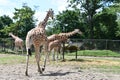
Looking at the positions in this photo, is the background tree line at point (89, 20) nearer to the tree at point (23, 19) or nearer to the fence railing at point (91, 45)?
the tree at point (23, 19)

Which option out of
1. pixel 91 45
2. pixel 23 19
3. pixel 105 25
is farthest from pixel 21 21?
pixel 105 25

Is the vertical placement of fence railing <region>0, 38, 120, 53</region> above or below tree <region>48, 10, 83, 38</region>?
below

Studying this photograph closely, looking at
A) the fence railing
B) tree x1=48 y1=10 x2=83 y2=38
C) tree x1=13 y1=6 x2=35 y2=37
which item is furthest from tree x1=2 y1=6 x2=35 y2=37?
tree x1=48 y1=10 x2=83 y2=38

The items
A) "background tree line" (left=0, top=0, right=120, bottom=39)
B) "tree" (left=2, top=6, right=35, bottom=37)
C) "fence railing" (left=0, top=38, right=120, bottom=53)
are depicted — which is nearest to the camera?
"fence railing" (left=0, top=38, right=120, bottom=53)

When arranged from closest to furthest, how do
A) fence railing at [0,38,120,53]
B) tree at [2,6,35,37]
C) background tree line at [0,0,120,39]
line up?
fence railing at [0,38,120,53], tree at [2,6,35,37], background tree line at [0,0,120,39]

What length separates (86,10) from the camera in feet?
201

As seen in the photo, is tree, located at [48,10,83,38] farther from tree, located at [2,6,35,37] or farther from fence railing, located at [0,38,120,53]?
fence railing, located at [0,38,120,53]

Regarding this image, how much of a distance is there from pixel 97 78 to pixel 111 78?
61cm

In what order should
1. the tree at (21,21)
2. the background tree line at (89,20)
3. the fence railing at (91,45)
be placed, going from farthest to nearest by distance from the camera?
the background tree line at (89,20) < the tree at (21,21) < the fence railing at (91,45)

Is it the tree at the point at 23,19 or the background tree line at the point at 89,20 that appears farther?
the background tree line at the point at 89,20

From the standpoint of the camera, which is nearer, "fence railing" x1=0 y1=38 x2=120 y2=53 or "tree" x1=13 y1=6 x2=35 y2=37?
"fence railing" x1=0 y1=38 x2=120 y2=53

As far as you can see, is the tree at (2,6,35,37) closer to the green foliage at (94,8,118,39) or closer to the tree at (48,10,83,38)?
the tree at (48,10,83,38)

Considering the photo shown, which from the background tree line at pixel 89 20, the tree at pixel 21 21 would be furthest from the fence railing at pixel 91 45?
the background tree line at pixel 89 20

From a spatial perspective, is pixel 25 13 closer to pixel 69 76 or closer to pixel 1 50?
pixel 1 50
